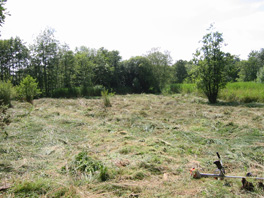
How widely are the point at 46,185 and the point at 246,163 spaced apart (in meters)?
2.82

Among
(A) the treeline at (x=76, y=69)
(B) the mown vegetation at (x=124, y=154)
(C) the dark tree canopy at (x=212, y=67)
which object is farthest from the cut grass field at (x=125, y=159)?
(A) the treeline at (x=76, y=69)

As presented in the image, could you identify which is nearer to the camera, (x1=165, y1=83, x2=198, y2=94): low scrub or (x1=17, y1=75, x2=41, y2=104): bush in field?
(x1=17, y1=75, x2=41, y2=104): bush in field

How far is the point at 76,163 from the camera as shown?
2.79 metres

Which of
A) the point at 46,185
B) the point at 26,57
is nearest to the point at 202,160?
the point at 46,185

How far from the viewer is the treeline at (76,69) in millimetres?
18625

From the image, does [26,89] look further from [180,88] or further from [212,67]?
[180,88]

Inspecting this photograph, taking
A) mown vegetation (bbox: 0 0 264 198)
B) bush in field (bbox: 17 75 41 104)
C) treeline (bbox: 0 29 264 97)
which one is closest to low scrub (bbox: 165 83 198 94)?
treeline (bbox: 0 29 264 97)

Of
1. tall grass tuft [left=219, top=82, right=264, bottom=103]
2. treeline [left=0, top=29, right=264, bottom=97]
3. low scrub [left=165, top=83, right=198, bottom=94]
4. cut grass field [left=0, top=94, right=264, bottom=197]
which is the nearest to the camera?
cut grass field [left=0, top=94, right=264, bottom=197]

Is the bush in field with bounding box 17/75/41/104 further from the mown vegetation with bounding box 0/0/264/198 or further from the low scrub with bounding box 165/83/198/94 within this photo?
the low scrub with bounding box 165/83/198/94

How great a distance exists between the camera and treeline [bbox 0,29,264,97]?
18.6m

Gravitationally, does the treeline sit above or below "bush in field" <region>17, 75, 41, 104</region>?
above

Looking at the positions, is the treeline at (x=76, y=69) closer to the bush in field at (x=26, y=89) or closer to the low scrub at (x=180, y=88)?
the low scrub at (x=180, y=88)

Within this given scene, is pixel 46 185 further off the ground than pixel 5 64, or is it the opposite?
pixel 5 64

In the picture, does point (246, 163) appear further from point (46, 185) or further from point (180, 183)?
point (46, 185)
